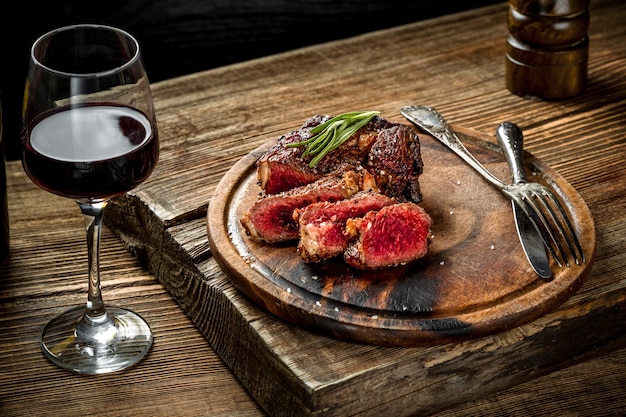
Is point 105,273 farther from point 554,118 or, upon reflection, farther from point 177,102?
point 554,118

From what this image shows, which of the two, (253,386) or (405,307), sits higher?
(405,307)

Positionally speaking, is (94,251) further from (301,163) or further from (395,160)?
(395,160)

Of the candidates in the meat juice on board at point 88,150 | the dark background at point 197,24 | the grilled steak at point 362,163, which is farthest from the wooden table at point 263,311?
the dark background at point 197,24

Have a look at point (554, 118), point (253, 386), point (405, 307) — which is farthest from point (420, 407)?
point (554, 118)

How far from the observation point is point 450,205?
213 cm

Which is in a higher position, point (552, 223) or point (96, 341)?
point (552, 223)

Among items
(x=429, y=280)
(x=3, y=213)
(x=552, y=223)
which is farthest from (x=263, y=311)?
(x=3, y=213)

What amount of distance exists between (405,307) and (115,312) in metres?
0.74

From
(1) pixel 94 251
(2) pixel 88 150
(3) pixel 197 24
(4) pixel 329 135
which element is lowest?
(3) pixel 197 24

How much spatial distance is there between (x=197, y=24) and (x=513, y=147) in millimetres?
1766

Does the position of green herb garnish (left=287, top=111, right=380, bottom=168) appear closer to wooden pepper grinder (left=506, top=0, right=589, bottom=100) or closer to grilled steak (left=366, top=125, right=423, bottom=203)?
grilled steak (left=366, top=125, right=423, bottom=203)

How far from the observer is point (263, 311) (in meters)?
1.89

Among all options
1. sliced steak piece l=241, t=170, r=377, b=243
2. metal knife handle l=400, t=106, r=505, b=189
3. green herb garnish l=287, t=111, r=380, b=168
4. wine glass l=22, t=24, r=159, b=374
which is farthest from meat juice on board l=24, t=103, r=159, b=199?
metal knife handle l=400, t=106, r=505, b=189

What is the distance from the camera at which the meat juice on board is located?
5.58 ft
